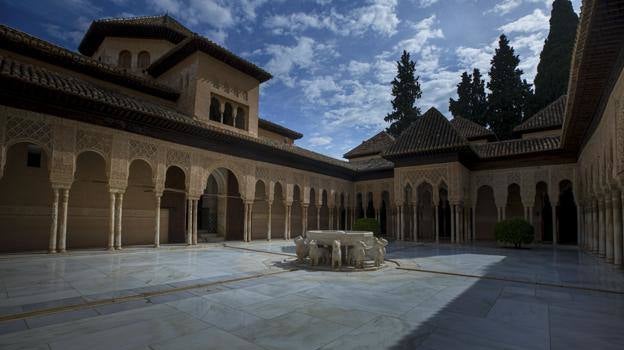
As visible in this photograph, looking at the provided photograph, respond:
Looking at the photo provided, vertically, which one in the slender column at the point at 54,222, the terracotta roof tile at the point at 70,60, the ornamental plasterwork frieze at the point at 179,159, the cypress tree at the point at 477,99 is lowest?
the slender column at the point at 54,222

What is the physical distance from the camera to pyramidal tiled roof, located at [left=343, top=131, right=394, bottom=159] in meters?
27.5

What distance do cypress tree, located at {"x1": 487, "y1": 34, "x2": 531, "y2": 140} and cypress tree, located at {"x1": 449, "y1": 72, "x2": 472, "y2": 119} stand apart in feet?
6.92

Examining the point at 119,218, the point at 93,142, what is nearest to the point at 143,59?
the point at 93,142

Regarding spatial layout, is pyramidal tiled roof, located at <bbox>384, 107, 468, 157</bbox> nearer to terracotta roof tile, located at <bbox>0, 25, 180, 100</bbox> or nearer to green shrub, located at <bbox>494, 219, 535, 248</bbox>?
green shrub, located at <bbox>494, 219, 535, 248</bbox>

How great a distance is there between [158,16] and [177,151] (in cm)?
1163

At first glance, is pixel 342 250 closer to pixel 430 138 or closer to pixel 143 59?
pixel 430 138

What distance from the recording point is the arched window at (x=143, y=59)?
18.5 m

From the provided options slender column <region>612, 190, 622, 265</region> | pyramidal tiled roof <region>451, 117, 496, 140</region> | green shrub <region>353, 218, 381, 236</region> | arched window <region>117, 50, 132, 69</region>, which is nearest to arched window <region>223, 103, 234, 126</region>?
arched window <region>117, 50, 132, 69</region>

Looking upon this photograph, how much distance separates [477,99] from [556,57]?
7157 millimetres

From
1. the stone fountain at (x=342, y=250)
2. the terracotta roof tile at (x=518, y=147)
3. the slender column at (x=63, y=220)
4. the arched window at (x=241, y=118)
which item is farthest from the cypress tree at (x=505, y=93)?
the slender column at (x=63, y=220)

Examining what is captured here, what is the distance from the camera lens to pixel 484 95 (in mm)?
32906

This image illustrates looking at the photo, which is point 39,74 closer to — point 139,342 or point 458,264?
point 139,342

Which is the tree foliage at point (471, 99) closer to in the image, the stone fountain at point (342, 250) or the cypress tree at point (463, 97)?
the cypress tree at point (463, 97)

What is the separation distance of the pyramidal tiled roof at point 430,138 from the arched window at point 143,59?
579 inches
